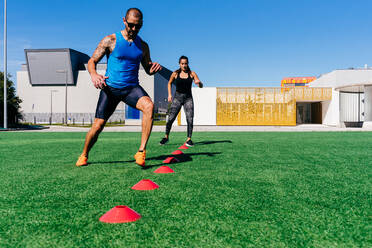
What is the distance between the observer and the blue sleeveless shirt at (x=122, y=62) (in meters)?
4.29

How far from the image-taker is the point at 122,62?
4.32 meters

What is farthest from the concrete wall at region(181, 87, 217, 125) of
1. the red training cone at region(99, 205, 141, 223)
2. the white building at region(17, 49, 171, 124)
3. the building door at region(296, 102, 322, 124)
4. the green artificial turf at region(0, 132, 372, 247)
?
the red training cone at region(99, 205, 141, 223)

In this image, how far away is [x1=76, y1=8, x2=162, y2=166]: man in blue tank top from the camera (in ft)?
13.9

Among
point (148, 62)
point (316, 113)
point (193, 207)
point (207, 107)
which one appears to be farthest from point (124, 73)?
point (316, 113)

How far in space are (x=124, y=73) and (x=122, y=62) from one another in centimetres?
15

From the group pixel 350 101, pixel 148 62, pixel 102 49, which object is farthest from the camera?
pixel 350 101

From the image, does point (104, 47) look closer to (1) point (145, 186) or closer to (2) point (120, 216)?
(1) point (145, 186)

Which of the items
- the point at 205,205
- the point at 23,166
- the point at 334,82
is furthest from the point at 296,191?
the point at 334,82

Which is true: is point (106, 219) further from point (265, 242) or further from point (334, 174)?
point (334, 174)

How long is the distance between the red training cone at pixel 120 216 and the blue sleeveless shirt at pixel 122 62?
2626mm

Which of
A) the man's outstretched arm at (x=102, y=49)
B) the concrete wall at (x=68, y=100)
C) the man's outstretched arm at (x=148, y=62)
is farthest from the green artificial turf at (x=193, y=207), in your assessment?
the concrete wall at (x=68, y=100)

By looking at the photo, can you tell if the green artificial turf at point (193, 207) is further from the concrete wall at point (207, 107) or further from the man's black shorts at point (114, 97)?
the concrete wall at point (207, 107)

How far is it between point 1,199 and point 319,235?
2.44 metres

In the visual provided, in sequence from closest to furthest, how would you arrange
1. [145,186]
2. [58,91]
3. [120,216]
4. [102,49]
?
[120,216] < [145,186] < [102,49] < [58,91]
